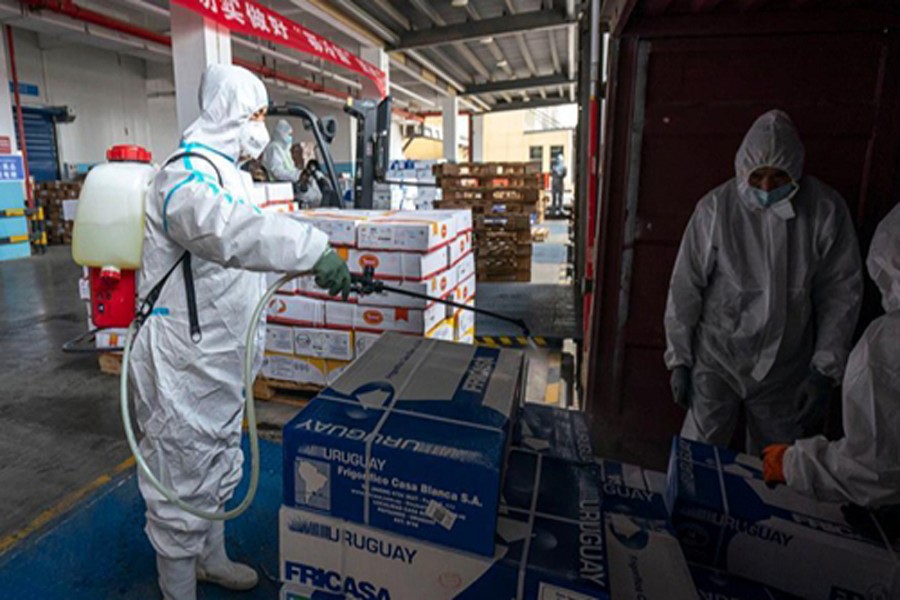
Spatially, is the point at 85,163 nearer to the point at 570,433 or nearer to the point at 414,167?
the point at 414,167

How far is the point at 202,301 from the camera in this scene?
1999 millimetres

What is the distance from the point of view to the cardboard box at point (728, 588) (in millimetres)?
1364

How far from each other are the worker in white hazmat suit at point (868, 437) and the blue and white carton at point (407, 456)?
795 mm

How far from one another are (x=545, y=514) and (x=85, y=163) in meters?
18.5

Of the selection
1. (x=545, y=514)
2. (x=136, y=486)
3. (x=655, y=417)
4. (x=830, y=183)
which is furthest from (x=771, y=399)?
(x=136, y=486)

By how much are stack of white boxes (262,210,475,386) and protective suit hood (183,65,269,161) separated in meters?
1.51

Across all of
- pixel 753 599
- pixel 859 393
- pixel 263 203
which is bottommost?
pixel 753 599

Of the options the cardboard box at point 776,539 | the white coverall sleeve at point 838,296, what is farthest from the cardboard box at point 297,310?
the white coverall sleeve at point 838,296

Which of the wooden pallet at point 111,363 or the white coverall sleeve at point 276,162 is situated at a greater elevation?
the white coverall sleeve at point 276,162

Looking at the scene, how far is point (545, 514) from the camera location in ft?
4.09

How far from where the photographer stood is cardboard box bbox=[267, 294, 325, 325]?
381 cm

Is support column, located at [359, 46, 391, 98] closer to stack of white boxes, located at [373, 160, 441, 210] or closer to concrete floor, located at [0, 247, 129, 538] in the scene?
stack of white boxes, located at [373, 160, 441, 210]

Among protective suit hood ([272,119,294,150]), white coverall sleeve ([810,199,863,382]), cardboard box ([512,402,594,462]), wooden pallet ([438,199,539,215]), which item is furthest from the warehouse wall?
white coverall sleeve ([810,199,863,382])

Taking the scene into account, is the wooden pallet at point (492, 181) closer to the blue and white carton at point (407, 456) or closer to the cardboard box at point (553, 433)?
the cardboard box at point (553, 433)
